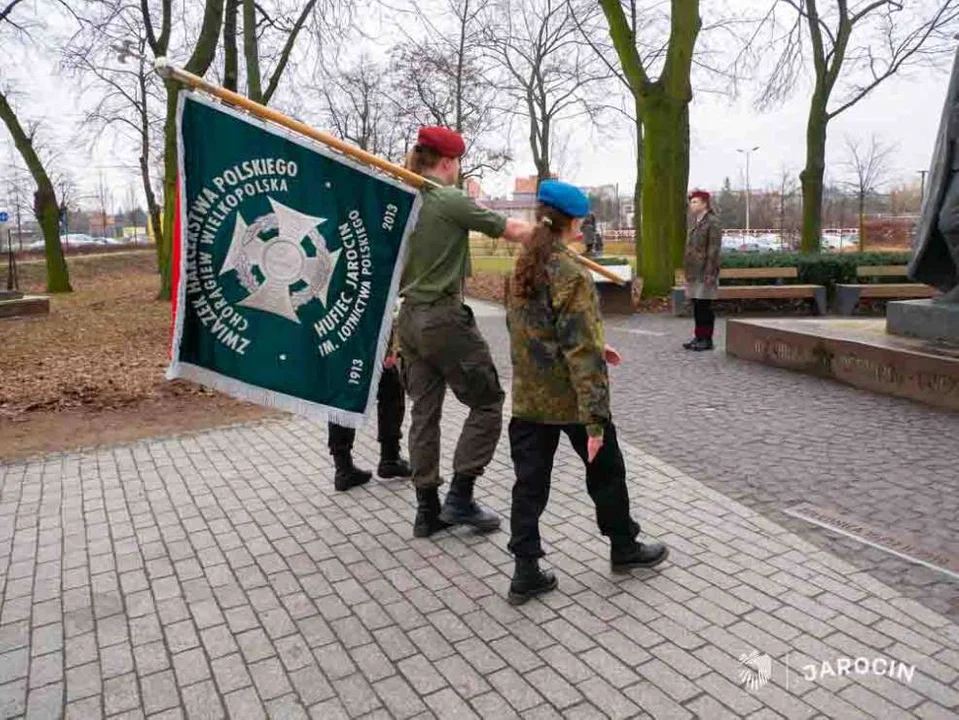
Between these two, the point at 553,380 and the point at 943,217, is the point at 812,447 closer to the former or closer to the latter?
the point at 943,217

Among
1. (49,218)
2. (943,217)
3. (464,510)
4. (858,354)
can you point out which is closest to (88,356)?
(464,510)

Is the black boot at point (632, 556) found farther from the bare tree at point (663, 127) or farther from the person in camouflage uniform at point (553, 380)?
the bare tree at point (663, 127)

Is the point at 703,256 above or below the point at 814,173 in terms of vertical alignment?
below

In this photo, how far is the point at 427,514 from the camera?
4.19 meters

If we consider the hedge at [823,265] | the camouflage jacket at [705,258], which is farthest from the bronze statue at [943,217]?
the hedge at [823,265]

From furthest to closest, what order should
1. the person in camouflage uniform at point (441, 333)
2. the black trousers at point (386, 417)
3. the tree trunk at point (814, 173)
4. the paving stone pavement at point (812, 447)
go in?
the tree trunk at point (814, 173) → the black trousers at point (386, 417) → the paving stone pavement at point (812, 447) → the person in camouflage uniform at point (441, 333)

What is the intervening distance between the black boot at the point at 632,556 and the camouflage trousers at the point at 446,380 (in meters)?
0.84

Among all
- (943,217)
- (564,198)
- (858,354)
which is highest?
(943,217)

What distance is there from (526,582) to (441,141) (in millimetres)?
2140

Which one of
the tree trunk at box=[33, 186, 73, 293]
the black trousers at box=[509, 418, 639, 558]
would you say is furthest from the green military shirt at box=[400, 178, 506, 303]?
the tree trunk at box=[33, 186, 73, 293]

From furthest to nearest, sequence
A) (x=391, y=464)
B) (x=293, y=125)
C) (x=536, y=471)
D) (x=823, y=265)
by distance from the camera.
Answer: (x=823, y=265)
(x=391, y=464)
(x=293, y=125)
(x=536, y=471)

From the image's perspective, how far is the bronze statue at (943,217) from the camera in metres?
6.95

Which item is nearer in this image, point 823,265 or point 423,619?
point 423,619

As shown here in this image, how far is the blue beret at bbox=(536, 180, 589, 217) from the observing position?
3207 mm
